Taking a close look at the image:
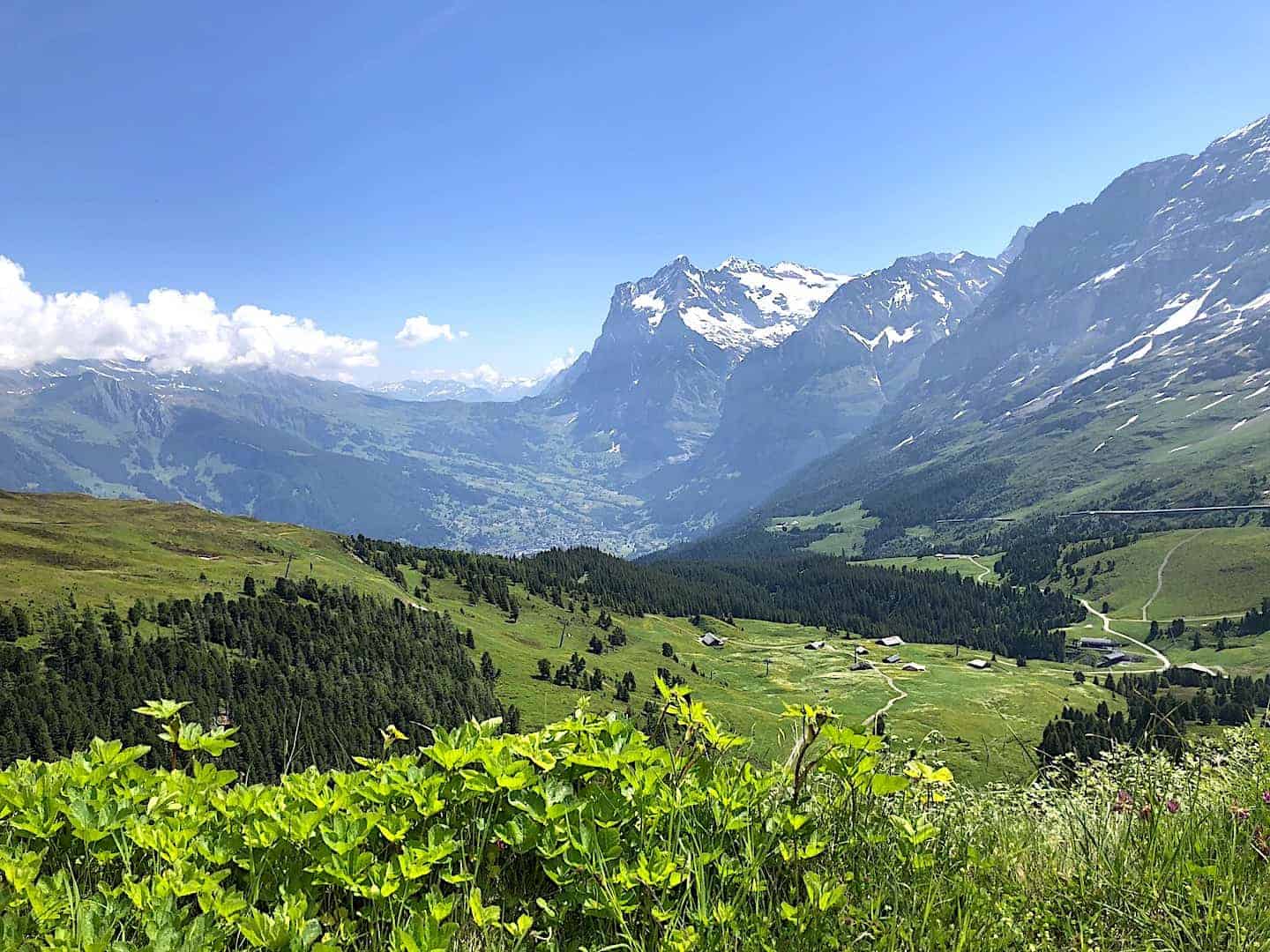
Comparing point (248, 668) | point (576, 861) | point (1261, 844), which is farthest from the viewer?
point (248, 668)

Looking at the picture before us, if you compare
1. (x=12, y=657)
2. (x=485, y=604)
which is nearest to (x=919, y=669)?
(x=485, y=604)

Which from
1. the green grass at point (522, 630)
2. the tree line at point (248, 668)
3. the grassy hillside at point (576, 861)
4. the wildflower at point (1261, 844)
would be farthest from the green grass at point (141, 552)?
the wildflower at point (1261, 844)

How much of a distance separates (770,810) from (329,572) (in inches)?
6532

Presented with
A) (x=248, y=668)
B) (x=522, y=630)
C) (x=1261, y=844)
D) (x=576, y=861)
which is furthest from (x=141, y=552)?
(x=1261, y=844)

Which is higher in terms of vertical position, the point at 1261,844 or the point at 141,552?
the point at 1261,844

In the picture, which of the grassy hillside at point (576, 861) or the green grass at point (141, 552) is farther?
the green grass at point (141, 552)

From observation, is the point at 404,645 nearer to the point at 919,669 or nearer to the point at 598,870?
the point at 919,669

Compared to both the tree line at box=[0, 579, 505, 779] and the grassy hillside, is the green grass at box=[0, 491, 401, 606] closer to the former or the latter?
the tree line at box=[0, 579, 505, 779]

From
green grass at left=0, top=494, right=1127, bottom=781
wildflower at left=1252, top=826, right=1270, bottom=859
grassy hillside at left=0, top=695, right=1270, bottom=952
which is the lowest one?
green grass at left=0, top=494, right=1127, bottom=781

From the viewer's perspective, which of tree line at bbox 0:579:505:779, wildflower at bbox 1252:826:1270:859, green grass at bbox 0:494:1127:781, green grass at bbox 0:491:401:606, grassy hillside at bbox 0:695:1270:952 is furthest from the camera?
green grass at bbox 0:494:1127:781

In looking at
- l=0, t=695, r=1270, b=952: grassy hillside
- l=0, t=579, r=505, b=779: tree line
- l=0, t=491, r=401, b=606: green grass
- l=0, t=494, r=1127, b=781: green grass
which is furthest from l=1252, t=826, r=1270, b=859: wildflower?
l=0, t=491, r=401, b=606: green grass

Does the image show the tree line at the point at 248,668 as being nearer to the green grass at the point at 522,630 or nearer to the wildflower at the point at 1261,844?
the green grass at the point at 522,630

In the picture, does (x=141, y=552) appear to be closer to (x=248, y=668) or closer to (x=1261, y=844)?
(x=248, y=668)

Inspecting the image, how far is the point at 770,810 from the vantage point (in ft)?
12.8
